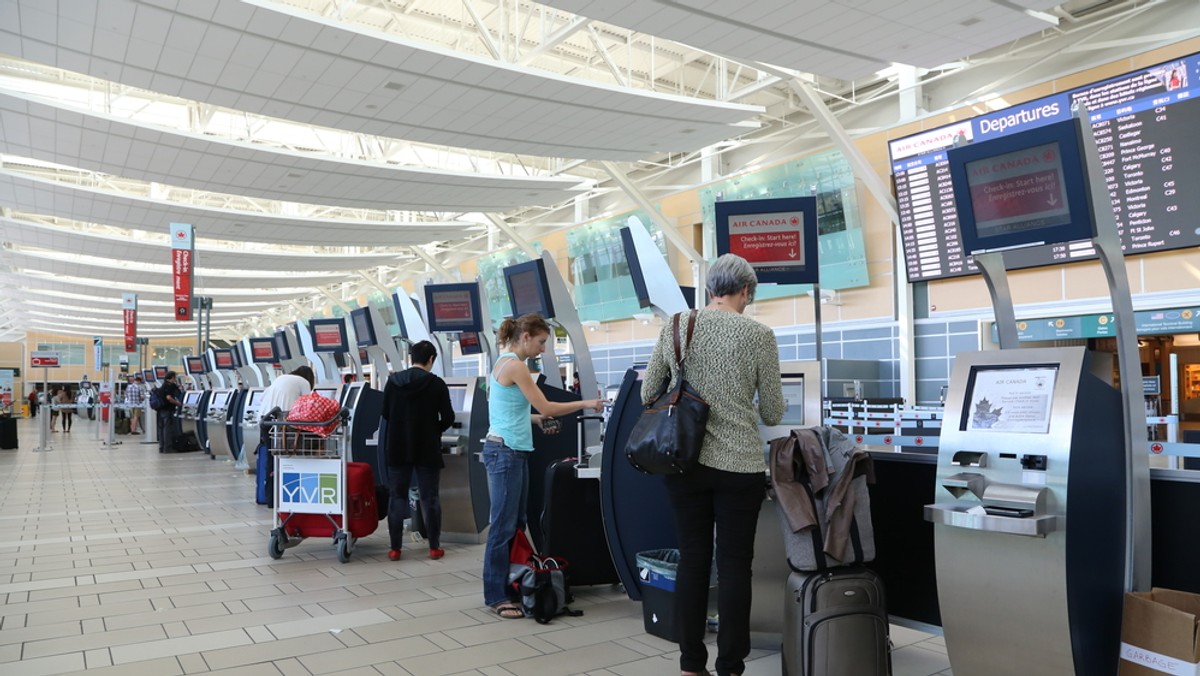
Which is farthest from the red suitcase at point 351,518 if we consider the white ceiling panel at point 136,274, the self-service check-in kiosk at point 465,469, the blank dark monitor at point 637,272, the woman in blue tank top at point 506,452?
the white ceiling panel at point 136,274

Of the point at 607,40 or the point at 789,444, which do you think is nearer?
the point at 789,444

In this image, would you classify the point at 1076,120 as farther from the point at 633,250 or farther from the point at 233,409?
the point at 233,409

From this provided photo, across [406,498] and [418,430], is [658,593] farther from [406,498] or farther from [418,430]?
[406,498]

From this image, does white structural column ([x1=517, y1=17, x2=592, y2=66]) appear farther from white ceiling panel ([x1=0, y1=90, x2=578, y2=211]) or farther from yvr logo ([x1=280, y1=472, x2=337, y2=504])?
yvr logo ([x1=280, y1=472, x2=337, y2=504])

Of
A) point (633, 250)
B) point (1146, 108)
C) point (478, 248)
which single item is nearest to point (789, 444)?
point (633, 250)

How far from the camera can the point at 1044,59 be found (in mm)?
12180

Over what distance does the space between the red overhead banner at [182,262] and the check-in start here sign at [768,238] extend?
13976 millimetres

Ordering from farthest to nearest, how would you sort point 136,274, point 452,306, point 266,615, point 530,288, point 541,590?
point 136,274 → point 452,306 → point 530,288 → point 266,615 → point 541,590

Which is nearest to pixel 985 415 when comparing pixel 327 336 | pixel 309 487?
pixel 309 487

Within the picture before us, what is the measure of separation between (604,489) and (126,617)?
99.2 inches

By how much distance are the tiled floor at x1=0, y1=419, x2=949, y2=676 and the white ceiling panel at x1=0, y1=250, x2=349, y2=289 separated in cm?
2139

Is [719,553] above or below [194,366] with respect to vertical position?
below

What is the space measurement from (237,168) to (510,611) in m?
13.5

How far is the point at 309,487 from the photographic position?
604 centimetres
